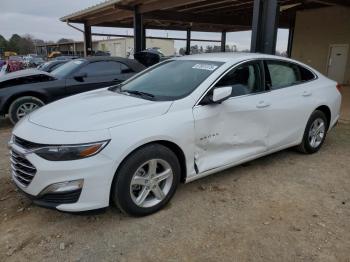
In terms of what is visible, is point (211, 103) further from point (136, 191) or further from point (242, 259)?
point (242, 259)

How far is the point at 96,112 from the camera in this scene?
3.23 metres

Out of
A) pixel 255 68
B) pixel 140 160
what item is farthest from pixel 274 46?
pixel 140 160

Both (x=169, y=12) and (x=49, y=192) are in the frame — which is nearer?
(x=49, y=192)

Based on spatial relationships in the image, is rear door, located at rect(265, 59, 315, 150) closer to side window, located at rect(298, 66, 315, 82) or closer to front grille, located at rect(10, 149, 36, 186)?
side window, located at rect(298, 66, 315, 82)

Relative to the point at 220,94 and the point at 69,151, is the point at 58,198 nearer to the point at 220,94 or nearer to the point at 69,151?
the point at 69,151

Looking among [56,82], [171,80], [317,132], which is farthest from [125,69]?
[317,132]

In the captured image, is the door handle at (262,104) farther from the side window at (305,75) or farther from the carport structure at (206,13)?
the carport structure at (206,13)

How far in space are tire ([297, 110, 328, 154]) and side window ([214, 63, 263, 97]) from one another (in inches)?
49.1

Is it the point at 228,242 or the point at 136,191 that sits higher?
the point at 136,191

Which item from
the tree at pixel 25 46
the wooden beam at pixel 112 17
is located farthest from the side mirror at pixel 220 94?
the tree at pixel 25 46

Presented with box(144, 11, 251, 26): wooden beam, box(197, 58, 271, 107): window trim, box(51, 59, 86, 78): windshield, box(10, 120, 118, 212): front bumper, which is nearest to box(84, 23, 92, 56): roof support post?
box(144, 11, 251, 26): wooden beam

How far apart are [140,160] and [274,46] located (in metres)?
5.79

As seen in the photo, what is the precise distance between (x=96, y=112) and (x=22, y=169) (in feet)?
2.75

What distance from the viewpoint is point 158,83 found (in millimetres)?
4023
